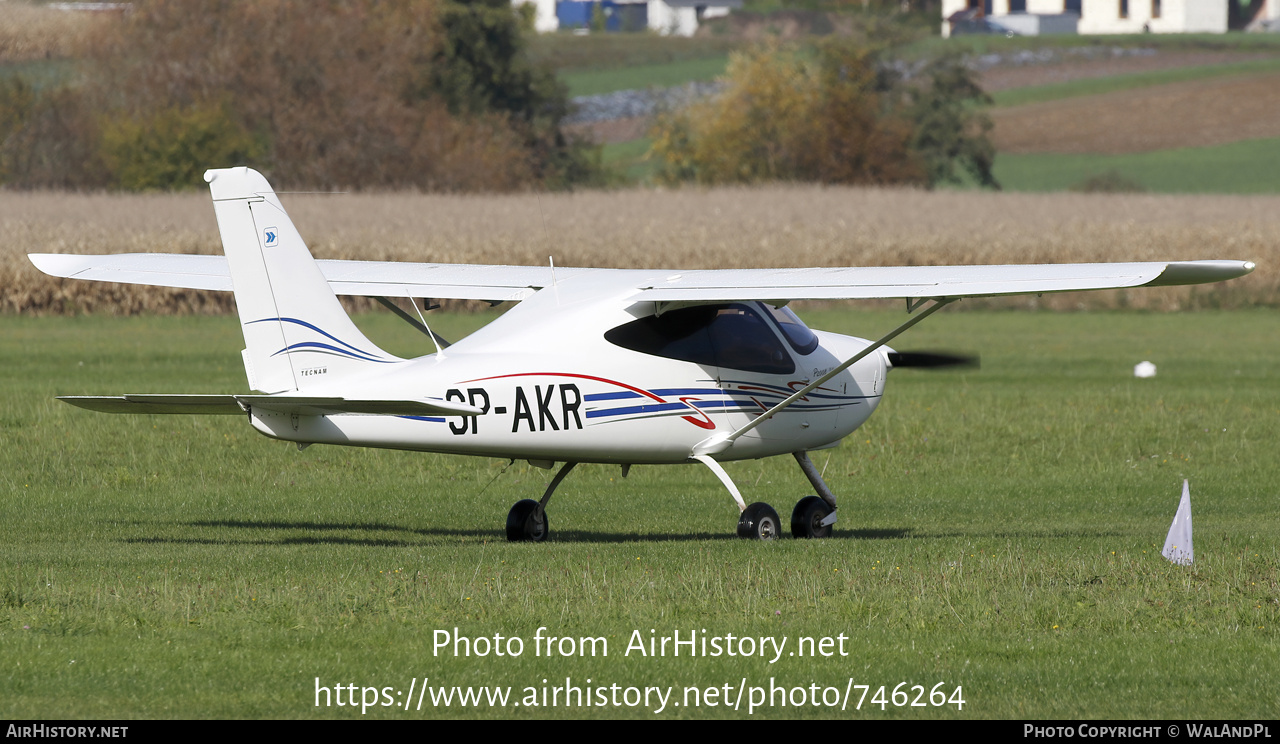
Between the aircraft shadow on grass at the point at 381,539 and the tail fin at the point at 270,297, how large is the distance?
179 centimetres

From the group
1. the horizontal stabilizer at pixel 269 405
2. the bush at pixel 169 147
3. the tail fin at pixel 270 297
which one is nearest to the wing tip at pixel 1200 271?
the horizontal stabilizer at pixel 269 405

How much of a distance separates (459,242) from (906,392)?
20666mm

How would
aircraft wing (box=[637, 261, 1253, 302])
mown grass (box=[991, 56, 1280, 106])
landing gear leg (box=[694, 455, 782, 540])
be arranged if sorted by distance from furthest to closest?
mown grass (box=[991, 56, 1280, 106]) < landing gear leg (box=[694, 455, 782, 540]) < aircraft wing (box=[637, 261, 1253, 302])

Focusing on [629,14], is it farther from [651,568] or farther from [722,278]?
[651,568]

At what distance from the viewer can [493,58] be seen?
3179 inches

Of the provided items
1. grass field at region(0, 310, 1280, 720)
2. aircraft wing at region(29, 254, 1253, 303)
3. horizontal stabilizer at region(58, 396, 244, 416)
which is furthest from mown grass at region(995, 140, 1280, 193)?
horizontal stabilizer at region(58, 396, 244, 416)

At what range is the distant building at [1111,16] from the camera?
154 meters

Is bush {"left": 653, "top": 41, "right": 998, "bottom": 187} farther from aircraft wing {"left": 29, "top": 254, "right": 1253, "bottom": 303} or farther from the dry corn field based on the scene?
aircraft wing {"left": 29, "top": 254, "right": 1253, "bottom": 303}

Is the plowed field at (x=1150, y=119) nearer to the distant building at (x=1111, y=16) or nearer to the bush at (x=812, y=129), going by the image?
the bush at (x=812, y=129)

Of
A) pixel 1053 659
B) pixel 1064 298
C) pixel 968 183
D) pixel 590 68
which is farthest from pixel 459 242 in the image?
pixel 590 68

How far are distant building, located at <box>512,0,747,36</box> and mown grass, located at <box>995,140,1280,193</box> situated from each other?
6020 cm

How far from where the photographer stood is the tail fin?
12.6 meters

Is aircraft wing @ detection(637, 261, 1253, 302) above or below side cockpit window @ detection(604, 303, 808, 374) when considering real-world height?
above

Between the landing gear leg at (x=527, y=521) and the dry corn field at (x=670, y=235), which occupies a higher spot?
the landing gear leg at (x=527, y=521)
